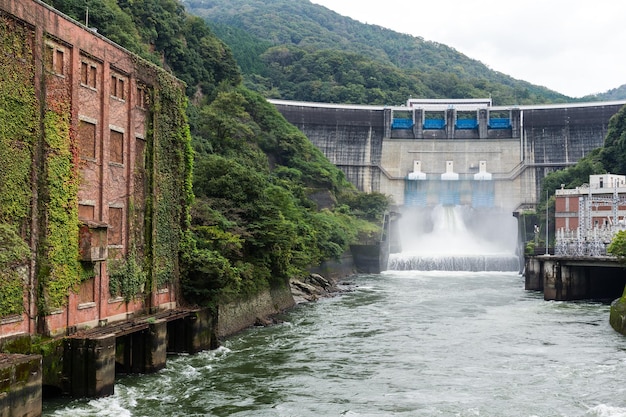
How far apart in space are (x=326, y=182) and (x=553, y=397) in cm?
6104

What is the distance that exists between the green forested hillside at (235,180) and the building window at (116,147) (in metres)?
5.82

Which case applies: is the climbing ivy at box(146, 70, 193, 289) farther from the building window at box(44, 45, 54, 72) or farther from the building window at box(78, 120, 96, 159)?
the building window at box(44, 45, 54, 72)

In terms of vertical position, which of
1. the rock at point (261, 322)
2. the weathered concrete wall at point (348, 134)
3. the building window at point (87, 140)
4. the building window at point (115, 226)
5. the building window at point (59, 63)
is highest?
the weathered concrete wall at point (348, 134)

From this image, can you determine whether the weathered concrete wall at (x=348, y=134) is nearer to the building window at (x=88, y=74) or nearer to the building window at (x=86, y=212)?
the building window at (x=88, y=74)

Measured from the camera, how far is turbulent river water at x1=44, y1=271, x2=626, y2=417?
21.7 m

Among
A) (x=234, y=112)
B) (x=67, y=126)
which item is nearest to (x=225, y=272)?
(x=67, y=126)

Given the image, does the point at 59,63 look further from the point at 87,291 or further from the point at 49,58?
the point at 87,291

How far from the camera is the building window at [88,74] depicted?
951 inches

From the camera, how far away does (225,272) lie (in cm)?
3095

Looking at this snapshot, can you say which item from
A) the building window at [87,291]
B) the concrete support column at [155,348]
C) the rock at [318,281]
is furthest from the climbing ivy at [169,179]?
the rock at [318,281]

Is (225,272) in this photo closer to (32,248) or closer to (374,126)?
(32,248)

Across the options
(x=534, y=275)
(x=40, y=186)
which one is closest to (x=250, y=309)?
(x=40, y=186)

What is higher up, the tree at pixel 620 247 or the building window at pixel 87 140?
the building window at pixel 87 140

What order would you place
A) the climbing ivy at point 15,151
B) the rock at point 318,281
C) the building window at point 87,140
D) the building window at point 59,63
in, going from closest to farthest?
the climbing ivy at point 15,151
the building window at point 59,63
the building window at point 87,140
the rock at point 318,281
